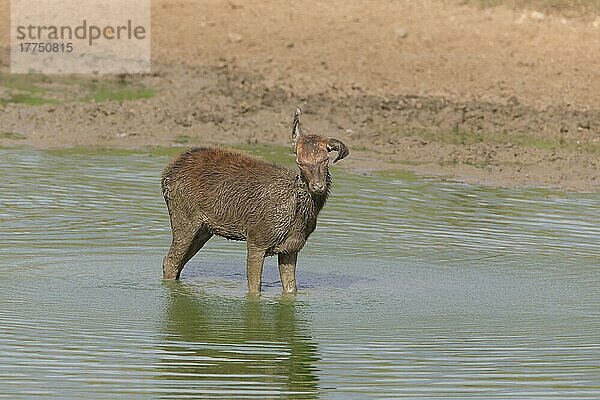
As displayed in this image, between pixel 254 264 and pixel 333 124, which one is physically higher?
pixel 333 124

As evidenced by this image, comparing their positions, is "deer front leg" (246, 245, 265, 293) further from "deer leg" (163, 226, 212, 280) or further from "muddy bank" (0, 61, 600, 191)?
"muddy bank" (0, 61, 600, 191)

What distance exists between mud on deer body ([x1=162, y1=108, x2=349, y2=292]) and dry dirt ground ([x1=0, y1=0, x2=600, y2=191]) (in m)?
6.13

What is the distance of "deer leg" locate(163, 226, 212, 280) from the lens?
12391mm

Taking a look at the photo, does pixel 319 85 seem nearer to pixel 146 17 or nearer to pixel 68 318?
pixel 146 17

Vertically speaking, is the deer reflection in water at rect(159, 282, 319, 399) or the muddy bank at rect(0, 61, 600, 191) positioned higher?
the muddy bank at rect(0, 61, 600, 191)

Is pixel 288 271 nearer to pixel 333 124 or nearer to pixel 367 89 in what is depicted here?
pixel 333 124

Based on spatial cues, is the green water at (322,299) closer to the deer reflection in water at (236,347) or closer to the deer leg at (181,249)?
the deer reflection in water at (236,347)

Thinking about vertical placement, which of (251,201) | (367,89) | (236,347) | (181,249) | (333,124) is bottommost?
(236,347)

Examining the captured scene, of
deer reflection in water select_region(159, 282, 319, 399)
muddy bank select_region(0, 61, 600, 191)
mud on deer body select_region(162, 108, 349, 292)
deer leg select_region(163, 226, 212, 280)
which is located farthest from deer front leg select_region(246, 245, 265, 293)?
muddy bank select_region(0, 61, 600, 191)

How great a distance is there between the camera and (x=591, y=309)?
1171cm

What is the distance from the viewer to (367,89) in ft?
70.7

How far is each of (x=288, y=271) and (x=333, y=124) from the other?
8.34m

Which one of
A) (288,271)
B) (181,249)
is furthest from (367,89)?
(288,271)

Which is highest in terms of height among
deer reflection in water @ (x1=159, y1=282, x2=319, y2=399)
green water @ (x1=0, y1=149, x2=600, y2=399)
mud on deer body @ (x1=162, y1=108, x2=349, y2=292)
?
mud on deer body @ (x1=162, y1=108, x2=349, y2=292)
